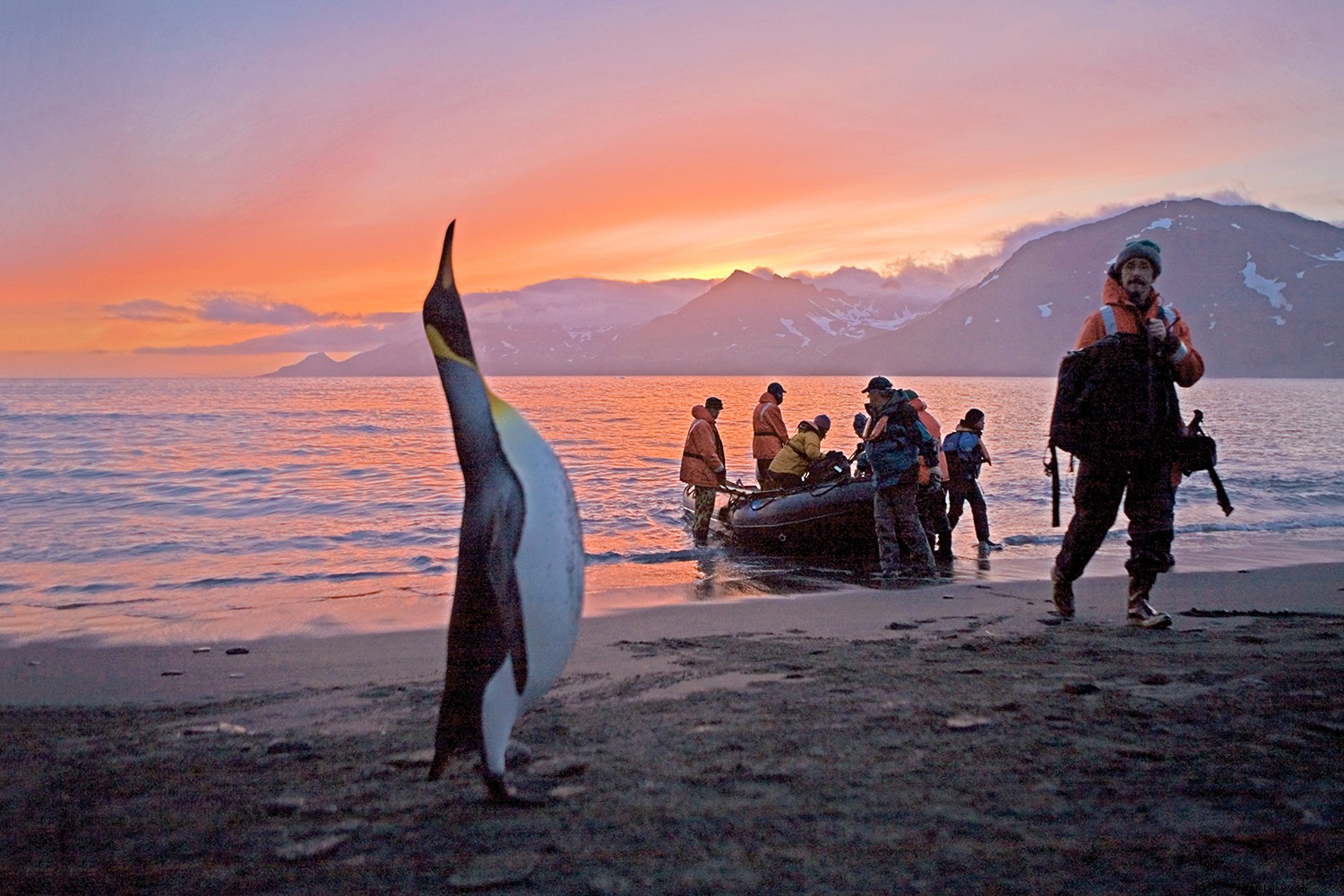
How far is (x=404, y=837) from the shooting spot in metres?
2.49

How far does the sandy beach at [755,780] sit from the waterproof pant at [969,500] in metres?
7.03

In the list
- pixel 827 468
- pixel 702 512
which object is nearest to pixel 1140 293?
pixel 827 468

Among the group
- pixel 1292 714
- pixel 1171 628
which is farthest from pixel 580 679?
pixel 1171 628

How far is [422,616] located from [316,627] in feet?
2.92

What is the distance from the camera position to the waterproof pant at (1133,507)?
16.8 ft

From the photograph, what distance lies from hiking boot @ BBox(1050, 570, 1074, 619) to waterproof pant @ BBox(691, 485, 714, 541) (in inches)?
301

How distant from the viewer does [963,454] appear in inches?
479

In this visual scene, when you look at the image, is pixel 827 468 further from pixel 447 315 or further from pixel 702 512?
pixel 447 315

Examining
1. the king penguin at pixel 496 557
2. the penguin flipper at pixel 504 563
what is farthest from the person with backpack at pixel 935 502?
the penguin flipper at pixel 504 563

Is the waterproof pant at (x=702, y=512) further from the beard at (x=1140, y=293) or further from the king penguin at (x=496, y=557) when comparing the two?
the king penguin at (x=496, y=557)

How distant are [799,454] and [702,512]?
5.71 ft

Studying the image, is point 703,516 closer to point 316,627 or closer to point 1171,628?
point 316,627

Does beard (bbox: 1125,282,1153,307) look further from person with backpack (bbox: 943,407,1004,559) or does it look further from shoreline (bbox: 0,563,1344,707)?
person with backpack (bbox: 943,407,1004,559)

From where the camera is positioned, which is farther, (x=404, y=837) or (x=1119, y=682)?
(x=1119, y=682)
